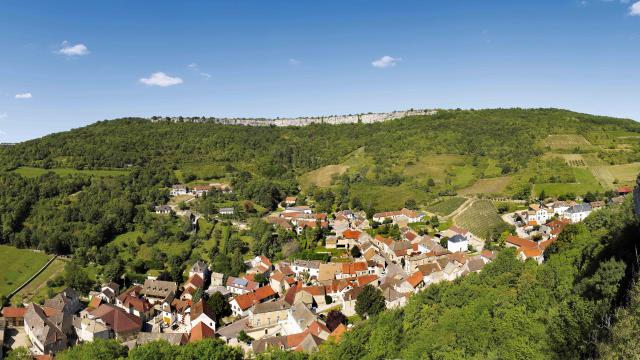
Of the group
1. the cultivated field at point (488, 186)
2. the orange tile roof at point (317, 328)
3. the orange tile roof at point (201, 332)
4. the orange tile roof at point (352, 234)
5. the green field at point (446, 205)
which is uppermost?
the cultivated field at point (488, 186)

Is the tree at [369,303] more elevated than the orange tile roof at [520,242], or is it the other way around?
the orange tile roof at [520,242]

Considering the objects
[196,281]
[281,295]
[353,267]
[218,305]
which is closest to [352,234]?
[353,267]

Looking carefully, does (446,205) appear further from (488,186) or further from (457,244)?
(457,244)

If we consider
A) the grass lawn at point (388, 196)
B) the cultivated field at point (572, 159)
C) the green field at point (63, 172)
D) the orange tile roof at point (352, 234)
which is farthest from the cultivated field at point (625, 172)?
the green field at point (63, 172)

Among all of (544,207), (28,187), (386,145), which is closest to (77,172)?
(28,187)

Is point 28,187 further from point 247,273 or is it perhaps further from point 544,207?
point 544,207

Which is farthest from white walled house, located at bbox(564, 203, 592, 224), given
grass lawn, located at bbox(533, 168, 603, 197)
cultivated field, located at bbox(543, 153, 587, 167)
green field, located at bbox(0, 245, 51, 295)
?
green field, located at bbox(0, 245, 51, 295)

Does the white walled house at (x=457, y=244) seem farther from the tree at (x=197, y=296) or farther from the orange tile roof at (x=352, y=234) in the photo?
the tree at (x=197, y=296)
